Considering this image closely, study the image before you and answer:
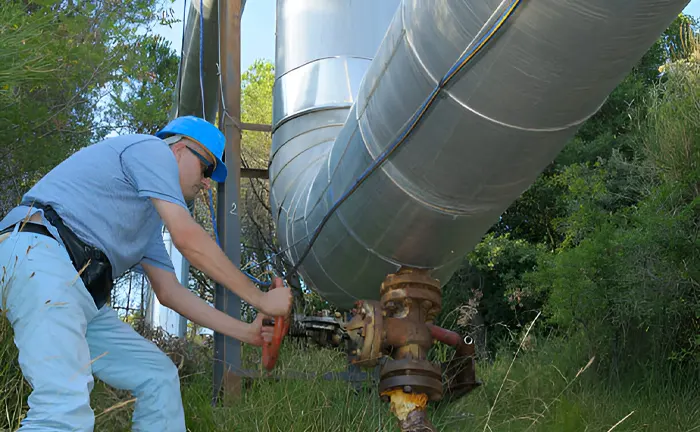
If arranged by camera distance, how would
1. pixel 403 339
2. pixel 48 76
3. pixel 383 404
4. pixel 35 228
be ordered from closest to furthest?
pixel 35 228 < pixel 403 339 < pixel 383 404 < pixel 48 76

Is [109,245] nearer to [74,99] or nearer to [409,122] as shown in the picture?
[409,122]

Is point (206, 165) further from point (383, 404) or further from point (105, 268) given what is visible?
point (383, 404)

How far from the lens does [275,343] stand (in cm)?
257

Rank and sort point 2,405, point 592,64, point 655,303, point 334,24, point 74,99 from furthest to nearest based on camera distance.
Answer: point 74,99
point 655,303
point 334,24
point 2,405
point 592,64

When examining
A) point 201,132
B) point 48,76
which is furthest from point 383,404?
point 48,76

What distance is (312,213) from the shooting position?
3.50 meters

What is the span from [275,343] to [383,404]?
1.26 metres

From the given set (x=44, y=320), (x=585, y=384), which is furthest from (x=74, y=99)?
(x=585, y=384)

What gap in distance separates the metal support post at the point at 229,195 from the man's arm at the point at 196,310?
3.05 feet

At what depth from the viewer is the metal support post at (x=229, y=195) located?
3893 mm

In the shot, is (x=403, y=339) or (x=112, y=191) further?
(x=403, y=339)

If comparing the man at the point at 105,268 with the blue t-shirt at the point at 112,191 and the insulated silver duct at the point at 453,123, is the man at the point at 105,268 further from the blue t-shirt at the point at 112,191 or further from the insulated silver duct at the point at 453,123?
the insulated silver duct at the point at 453,123

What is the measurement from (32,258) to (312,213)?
153cm

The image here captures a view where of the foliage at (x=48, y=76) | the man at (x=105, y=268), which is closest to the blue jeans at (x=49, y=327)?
the man at (x=105, y=268)
